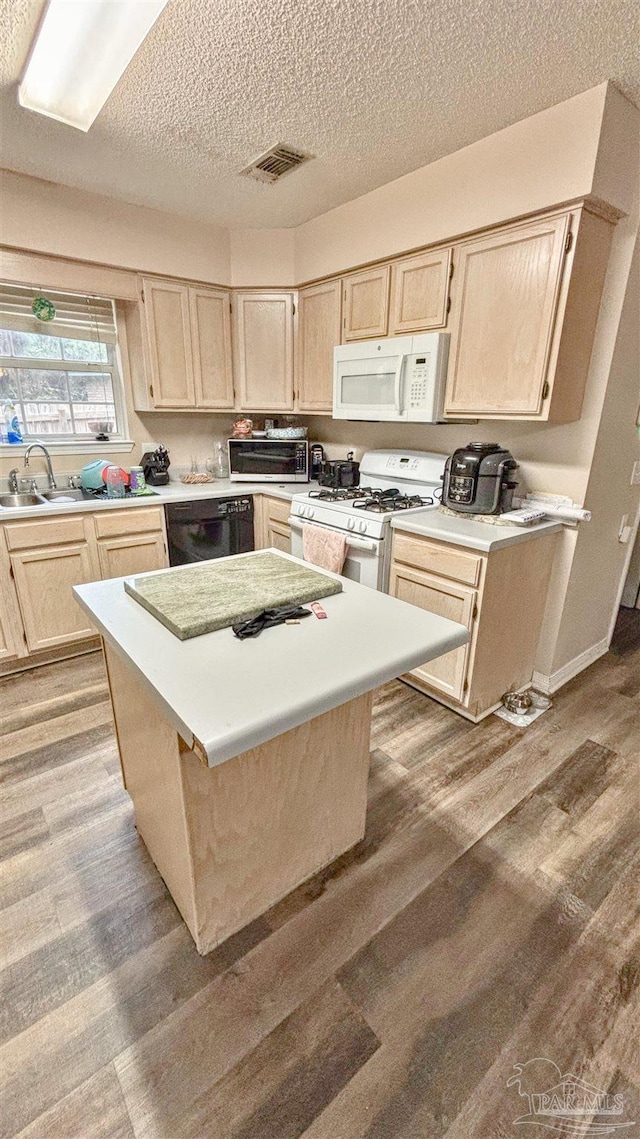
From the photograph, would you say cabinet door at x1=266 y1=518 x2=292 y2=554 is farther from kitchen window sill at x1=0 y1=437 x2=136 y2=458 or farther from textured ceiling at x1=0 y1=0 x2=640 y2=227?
textured ceiling at x1=0 y1=0 x2=640 y2=227

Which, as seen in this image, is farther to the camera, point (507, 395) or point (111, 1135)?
point (507, 395)

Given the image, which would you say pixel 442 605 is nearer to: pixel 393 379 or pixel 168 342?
pixel 393 379

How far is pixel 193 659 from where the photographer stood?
39.9 inches

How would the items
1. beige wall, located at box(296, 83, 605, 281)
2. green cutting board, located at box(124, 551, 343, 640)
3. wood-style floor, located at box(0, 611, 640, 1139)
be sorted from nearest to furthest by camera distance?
wood-style floor, located at box(0, 611, 640, 1139) < green cutting board, located at box(124, 551, 343, 640) < beige wall, located at box(296, 83, 605, 281)

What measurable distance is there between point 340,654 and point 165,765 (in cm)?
56

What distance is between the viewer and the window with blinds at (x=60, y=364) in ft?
9.45

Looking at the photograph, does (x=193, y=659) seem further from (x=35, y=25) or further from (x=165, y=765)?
(x=35, y=25)

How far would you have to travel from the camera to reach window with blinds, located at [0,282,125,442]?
288 cm

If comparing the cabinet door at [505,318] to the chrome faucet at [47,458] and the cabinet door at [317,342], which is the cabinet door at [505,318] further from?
the chrome faucet at [47,458]

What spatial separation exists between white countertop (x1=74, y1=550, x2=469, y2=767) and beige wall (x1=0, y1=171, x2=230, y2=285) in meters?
2.46

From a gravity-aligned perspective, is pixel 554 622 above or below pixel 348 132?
below

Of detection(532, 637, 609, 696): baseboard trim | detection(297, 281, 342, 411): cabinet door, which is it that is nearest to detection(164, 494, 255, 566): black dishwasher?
detection(297, 281, 342, 411): cabinet door

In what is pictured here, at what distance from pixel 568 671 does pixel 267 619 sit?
2195 mm

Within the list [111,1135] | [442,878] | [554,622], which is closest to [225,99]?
[554,622]
